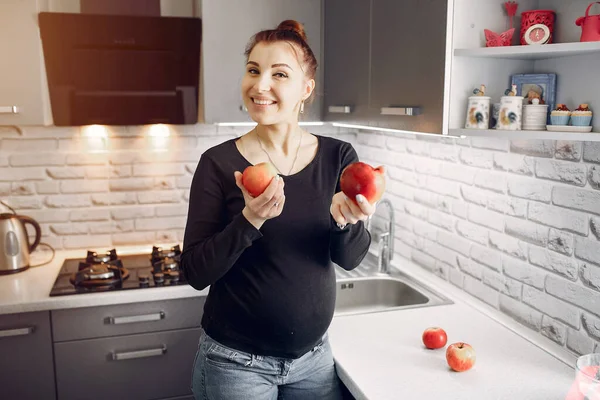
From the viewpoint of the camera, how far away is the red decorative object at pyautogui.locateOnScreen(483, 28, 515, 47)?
153cm

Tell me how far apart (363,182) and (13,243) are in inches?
66.3

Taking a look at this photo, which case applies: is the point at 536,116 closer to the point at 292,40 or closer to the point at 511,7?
the point at 511,7

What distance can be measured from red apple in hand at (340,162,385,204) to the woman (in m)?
0.05

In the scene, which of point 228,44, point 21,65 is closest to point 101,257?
point 21,65

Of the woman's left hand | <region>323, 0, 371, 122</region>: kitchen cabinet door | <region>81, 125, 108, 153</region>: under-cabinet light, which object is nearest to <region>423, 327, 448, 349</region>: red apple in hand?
the woman's left hand

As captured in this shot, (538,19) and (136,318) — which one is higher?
(538,19)

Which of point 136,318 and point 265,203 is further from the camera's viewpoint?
point 136,318

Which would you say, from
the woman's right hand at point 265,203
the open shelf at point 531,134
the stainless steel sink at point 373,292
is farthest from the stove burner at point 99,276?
the open shelf at point 531,134

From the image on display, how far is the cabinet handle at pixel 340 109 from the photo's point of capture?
2.21 m

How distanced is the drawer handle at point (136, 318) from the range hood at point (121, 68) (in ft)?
2.59

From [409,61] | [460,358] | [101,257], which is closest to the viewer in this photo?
[460,358]

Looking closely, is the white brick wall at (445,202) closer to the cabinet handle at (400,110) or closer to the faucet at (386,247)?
the faucet at (386,247)

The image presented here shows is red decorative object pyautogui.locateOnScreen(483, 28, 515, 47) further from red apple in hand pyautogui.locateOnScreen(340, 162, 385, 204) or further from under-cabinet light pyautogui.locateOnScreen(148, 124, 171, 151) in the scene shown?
under-cabinet light pyautogui.locateOnScreen(148, 124, 171, 151)

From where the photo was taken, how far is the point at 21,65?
2.15 meters
